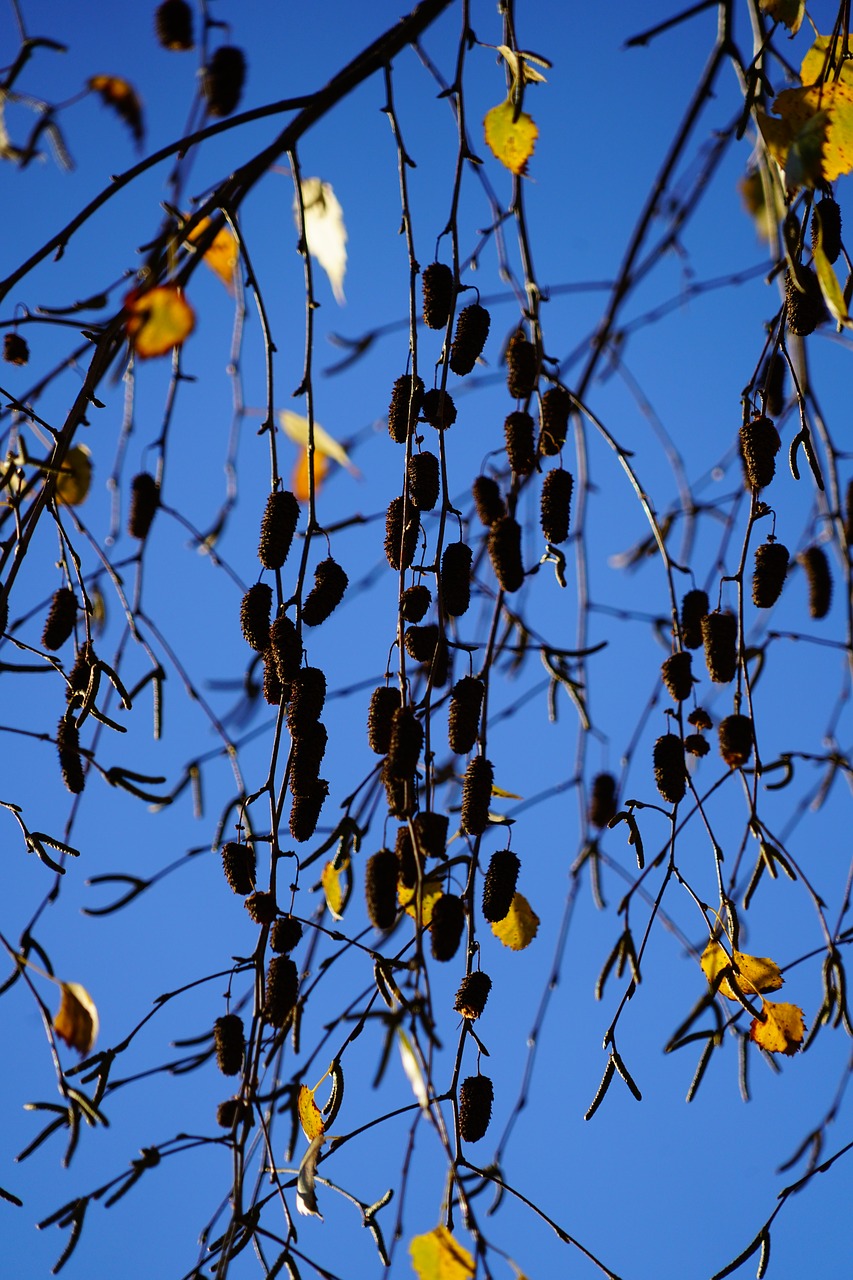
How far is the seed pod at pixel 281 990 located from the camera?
95 centimetres

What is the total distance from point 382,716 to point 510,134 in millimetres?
478

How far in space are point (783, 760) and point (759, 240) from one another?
30.0 inches

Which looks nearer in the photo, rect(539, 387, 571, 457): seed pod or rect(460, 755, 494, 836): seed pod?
rect(460, 755, 494, 836): seed pod

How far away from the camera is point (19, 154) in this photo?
110 centimetres

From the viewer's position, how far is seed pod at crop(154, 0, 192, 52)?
3.41 feet

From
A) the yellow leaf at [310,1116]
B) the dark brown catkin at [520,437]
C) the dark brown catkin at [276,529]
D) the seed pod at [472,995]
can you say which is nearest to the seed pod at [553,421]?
the dark brown catkin at [520,437]

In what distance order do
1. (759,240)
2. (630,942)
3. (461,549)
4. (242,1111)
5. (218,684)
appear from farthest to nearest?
(759,240) < (218,684) < (630,942) < (461,549) < (242,1111)

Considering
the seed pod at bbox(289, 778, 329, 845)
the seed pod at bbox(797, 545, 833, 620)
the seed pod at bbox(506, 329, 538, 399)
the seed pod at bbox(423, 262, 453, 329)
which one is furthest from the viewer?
the seed pod at bbox(797, 545, 833, 620)

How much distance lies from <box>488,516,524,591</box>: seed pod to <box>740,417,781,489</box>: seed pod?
7.6 inches

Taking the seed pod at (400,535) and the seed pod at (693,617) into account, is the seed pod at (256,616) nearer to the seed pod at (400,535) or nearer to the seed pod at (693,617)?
the seed pod at (400,535)

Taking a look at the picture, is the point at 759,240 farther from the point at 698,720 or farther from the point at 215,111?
the point at 215,111

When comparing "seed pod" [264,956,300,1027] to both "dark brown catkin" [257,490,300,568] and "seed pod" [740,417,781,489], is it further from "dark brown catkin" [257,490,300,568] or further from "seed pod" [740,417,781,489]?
"seed pod" [740,417,781,489]

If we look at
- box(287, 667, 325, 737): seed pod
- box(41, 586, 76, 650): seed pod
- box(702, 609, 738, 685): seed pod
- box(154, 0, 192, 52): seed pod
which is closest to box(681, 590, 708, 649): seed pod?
box(702, 609, 738, 685): seed pod

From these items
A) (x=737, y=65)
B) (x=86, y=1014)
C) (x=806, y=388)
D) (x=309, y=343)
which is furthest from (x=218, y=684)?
(x=737, y=65)
